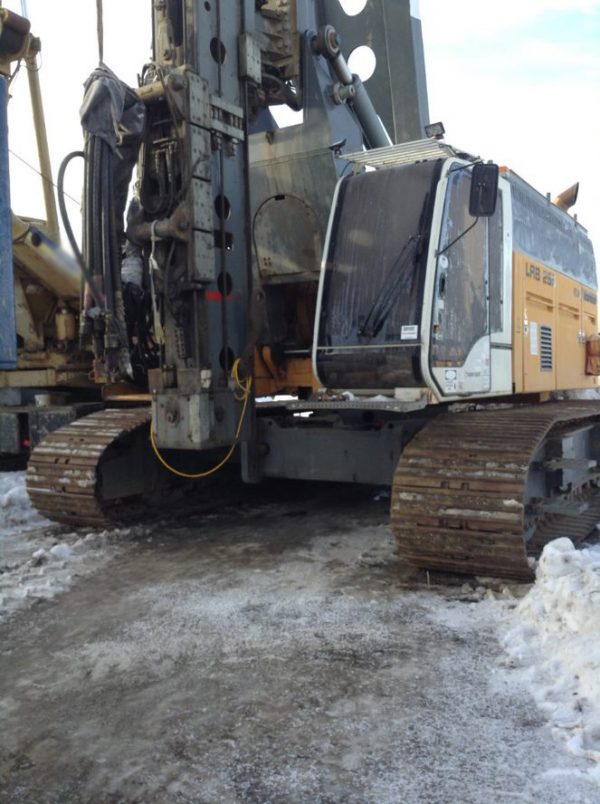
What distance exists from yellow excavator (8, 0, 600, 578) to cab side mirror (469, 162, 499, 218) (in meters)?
0.02

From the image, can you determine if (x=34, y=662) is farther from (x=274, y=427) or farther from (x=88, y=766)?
(x=274, y=427)

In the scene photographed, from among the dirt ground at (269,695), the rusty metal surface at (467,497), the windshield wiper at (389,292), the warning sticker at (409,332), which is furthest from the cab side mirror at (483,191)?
the dirt ground at (269,695)

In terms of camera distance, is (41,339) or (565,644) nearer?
(565,644)

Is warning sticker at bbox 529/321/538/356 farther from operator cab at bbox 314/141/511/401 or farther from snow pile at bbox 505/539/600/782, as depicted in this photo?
snow pile at bbox 505/539/600/782

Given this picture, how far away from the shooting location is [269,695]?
329cm

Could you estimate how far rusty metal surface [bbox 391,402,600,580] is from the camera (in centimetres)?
455

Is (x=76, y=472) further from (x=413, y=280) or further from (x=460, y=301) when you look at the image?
(x=460, y=301)

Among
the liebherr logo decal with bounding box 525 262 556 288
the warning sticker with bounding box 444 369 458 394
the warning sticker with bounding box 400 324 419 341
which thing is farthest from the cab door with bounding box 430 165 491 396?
the liebherr logo decal with bounding box 525 262 556 288

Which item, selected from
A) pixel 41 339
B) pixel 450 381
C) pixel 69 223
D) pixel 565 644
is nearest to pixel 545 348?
pixel 450 381

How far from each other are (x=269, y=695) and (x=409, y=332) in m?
2.47

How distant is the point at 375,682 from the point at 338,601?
1.13 meters

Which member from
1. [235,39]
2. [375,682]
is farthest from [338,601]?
[235,39]

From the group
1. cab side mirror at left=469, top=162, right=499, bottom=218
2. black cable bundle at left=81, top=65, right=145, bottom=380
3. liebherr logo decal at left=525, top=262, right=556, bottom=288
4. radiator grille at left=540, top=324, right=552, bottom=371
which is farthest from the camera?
radiator grille at left=540, top=324, right=552, bottom=371

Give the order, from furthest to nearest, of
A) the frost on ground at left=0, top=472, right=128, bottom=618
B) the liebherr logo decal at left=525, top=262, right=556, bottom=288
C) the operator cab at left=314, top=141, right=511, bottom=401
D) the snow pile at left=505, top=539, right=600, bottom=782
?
the liebherr logo decal at left=525, top=262, right=556, bottom=288 < the operator cab at left=314, top=141, right=511, bottom=401 < the frost on ground at left=0, top=472, right=128, bottom=618 < the snow pile at left=505, top=539, right=600, bottom=782
